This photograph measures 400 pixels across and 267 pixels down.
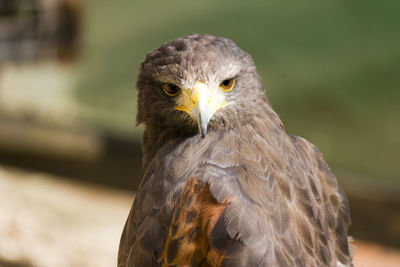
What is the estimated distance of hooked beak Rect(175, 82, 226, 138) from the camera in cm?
212

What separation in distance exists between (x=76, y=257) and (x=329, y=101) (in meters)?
4.59

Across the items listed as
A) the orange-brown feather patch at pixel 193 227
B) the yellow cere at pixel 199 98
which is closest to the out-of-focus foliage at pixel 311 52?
the yellow cere at pixel 199 98

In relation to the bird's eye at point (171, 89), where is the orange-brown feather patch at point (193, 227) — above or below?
below

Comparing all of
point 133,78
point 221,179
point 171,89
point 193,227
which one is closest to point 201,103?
point 171,89

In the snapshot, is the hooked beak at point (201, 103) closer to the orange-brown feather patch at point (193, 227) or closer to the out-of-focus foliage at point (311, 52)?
the orange-brown feather patch at point (193, 227)

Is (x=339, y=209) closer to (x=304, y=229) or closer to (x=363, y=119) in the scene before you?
(x=304, y=229)

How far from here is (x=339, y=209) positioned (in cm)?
249

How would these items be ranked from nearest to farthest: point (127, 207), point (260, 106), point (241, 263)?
point (241, 263) < point (260, 106) < point (127, 207)

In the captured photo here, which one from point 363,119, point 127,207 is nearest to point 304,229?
point 127,207

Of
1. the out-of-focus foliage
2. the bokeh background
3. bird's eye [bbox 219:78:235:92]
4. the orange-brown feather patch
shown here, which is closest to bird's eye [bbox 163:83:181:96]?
bird's eye [bbox 219:78:235:92]

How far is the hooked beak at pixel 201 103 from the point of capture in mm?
2125

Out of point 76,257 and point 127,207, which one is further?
point 127,207

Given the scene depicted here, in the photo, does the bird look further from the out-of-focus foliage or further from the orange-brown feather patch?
the out-of-focus foliage

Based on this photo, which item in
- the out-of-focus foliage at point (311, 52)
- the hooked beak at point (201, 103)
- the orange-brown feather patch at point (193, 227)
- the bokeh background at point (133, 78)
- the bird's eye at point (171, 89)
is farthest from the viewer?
the out-of-focus foliage at point (311, 52)
